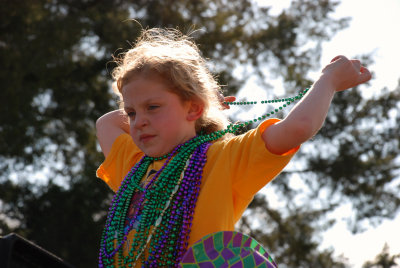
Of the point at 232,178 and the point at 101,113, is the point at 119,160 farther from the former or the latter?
the point at 101,113

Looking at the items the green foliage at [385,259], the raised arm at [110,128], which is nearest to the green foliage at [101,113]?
the green foliage at [385,259]

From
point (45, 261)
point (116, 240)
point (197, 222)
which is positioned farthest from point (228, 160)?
point (45, 261)

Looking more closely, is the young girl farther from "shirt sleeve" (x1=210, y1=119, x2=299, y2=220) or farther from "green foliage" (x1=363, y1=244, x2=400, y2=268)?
"green foliage" (x1=363, y1=244, x2=400, y2=268)

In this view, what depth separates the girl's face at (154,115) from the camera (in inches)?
83.0

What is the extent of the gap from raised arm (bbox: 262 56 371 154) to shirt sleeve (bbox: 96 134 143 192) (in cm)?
76

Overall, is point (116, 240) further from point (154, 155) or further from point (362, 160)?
point (362, 160)

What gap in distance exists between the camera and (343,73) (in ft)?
6.21

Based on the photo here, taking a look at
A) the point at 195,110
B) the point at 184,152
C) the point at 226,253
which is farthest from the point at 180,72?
the point at 226,253

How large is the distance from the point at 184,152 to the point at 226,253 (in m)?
0.52

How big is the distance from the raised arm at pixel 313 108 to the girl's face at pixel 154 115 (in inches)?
14.9

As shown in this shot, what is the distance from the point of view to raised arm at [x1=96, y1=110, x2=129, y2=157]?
8.77ft

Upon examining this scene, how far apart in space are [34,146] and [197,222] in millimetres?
6349

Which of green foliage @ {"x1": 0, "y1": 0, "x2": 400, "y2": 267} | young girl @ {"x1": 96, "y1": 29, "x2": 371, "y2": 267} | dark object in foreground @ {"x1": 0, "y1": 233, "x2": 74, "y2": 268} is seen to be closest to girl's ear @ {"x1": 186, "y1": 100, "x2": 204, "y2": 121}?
young girl @ {"x1": 96, "y1": 29, "x2": 371, "y2": 267}

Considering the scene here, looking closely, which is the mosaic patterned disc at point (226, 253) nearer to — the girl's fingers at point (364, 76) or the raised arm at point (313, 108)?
the raised arm at point (313, 108)
